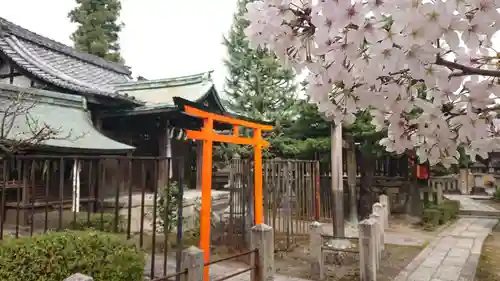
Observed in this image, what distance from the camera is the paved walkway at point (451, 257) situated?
7168mm

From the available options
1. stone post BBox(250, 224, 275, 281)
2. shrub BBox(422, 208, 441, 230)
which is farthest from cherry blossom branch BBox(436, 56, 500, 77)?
shrub BBox(422, 208, 441, 230)

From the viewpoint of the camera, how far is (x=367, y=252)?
6.48 metres

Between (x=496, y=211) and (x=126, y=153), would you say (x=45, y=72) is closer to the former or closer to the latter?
(x=126, y=153)

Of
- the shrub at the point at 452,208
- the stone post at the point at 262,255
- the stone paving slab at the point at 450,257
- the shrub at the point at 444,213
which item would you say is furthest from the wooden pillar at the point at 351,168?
the stone post at the point at 262,255

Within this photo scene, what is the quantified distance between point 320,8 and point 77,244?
3.94 metres

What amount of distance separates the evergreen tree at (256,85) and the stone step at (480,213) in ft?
32.0

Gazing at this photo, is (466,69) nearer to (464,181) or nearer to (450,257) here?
(450,257)

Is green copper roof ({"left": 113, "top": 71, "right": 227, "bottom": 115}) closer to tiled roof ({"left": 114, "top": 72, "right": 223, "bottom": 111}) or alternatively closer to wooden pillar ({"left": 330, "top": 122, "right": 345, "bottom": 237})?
tiled roof ({"left": 114, "top": 72, "right": 223, "bottom": 111})

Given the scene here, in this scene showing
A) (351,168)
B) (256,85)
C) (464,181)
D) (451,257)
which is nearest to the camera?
(451,257)

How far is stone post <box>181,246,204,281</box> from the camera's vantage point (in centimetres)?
399

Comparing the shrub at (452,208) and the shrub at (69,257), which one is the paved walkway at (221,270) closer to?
the shrub at (69,257)

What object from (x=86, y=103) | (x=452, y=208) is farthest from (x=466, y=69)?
(x=452, y=208)

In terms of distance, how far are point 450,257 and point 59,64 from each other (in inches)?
550

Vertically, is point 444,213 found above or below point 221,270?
above
